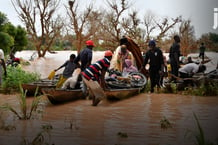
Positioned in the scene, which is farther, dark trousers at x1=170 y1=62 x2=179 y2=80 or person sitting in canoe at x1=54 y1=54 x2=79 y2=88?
dark trousers at x1=170 y1=62 x2=179 y2=80

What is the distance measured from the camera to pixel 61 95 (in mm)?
6594

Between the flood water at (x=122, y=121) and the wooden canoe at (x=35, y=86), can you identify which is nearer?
the flood water at (x=122, y=121)

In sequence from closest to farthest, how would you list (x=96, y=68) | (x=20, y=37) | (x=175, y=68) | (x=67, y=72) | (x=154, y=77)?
(x=96, y=68)
(x=67, y=72)
(x=154, y=77)
(x=175, y=68)
(x=20, y=37)

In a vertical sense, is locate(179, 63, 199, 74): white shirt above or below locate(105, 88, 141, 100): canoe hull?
above

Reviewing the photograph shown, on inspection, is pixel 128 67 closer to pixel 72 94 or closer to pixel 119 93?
pixel 119 93

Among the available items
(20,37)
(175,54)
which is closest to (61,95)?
(175,54)

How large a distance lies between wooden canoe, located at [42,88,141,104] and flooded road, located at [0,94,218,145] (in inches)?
4.3

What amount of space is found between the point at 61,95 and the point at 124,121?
1.73 meters

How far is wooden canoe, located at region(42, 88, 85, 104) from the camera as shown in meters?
6.30

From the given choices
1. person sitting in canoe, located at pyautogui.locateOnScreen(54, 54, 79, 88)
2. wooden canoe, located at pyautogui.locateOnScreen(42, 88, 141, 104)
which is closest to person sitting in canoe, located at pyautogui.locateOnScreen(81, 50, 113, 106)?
wooden canoe, located at pyautogui.locateOnScreen(42, 88, 141, 104)

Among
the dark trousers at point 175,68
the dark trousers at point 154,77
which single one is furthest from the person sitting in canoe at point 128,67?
the dark trousers at point 154,77

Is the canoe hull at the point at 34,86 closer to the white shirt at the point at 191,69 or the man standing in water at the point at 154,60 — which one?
the man standing in water at the point at 154,60

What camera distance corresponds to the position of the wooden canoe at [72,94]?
6.35 metres

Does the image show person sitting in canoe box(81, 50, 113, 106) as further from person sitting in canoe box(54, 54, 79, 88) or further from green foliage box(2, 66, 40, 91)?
green foliage box(2, 66, 40, 91)
